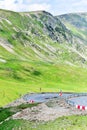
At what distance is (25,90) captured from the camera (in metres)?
149

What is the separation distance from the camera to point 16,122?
5550cm

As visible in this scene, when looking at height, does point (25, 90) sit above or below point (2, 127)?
above

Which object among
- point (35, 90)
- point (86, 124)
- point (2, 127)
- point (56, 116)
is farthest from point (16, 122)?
point (35, 90)

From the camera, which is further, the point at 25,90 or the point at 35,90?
the point at 35,90

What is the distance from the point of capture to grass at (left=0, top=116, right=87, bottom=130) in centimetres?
4939

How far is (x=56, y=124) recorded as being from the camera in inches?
2020

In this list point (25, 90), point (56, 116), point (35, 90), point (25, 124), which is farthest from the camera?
point (35, 90)

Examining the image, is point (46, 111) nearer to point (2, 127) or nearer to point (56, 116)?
point (56, 116)

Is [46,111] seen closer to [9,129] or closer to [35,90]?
[9,129]

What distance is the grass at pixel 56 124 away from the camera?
162ft

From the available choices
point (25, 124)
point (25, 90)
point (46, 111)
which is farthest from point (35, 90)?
point (25, 124)

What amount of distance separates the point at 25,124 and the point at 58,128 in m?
6.30

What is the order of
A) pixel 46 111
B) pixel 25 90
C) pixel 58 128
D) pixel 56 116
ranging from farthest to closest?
pixel 25 90
pixel 46 111
pixel 56 116
pixel 58 128

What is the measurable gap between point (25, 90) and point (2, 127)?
9464cm
